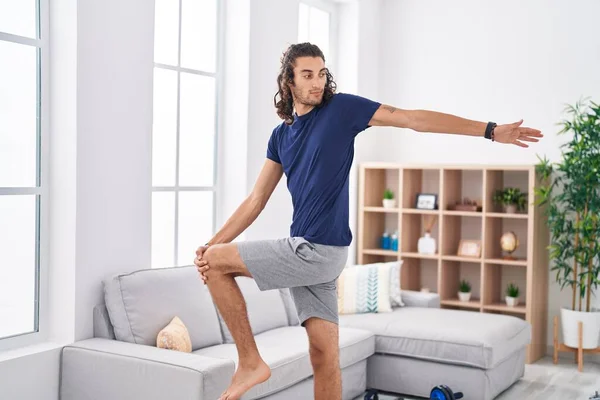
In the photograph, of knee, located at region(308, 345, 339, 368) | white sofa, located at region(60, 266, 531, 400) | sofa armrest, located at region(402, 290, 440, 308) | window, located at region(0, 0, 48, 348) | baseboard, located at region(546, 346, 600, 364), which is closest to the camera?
knee, located at region(308, 345, 339, 368)

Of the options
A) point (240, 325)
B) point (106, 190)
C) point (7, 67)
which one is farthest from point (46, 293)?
point (240, 325)

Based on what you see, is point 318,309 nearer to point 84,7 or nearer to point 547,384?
point 84,7

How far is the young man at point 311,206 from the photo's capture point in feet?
9.45

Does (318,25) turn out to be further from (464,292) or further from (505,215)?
(464,292)

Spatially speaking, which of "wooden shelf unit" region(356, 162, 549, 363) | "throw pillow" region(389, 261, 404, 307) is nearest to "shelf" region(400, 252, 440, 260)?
"wooden shelf unit" region(356, 162, 549, 363)

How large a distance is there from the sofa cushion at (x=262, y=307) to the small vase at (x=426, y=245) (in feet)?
5.72

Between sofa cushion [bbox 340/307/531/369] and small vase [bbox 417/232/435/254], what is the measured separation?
3.52 ft

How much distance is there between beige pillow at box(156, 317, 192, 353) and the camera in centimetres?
384

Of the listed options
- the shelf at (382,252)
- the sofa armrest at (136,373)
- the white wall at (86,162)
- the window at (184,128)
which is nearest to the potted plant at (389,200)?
the shelf at (382,252)

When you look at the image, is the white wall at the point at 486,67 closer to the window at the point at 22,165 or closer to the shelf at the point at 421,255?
the shelf at the point at 421,255

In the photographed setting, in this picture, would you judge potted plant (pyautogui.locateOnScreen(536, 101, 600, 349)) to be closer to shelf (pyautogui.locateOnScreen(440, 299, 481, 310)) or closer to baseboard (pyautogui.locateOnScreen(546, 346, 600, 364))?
baseboard (pyautogui.locateOnScreen(546, 346, 600, 364))

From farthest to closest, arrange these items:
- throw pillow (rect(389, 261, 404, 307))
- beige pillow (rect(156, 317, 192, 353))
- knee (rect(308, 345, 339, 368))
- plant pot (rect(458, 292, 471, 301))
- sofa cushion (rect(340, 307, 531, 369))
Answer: plant pot (rect(458, 292, 471, 301)) → throw pillow (rect(389, 261, 404, 307)) → sofa cushion (rect(340, 307, 531, 369)) → beige pillow (rect(156, 317, 192, 353)) → knee (rect(308, 345, 339, 368))

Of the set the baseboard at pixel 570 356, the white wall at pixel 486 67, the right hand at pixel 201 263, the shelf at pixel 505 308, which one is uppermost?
the white wall at pixel 486 67

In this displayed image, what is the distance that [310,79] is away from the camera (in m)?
2.95
